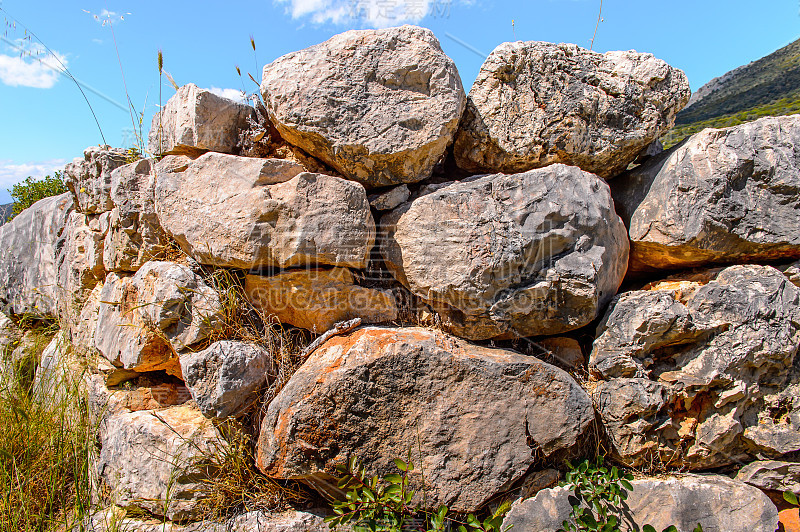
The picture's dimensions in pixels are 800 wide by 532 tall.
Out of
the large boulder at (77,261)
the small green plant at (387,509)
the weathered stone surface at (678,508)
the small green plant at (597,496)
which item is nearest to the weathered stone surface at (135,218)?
the large boulder at (77,261)

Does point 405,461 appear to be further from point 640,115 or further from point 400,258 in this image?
point 640,115

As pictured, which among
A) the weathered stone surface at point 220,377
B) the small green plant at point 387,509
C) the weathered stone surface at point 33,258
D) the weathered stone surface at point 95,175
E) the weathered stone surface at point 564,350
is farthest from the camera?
the weathered stone surface at point 33,258

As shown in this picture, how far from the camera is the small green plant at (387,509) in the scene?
7.16 ft

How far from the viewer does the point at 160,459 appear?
7.84ft

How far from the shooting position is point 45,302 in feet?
14.1

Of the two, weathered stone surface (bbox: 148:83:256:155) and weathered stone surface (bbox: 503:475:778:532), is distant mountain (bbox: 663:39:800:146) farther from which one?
weathered stone surface (bbox: 148:83:256:155)

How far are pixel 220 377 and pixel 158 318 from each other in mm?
498

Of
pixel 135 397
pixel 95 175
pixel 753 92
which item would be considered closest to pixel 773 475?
pixel 135 397

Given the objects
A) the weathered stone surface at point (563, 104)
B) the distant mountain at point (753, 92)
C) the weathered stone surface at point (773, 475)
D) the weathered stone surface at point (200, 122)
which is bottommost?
the weathered stone surface at point (773, 475)

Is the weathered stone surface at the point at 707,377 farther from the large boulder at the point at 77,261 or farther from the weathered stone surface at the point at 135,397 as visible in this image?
the large boulder at the point at 77,261

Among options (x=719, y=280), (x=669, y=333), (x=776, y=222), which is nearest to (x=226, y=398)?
(x=669, y=333)

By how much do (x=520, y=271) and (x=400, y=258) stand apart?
2.24ft

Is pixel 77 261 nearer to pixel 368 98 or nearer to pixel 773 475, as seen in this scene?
pixel 368 98

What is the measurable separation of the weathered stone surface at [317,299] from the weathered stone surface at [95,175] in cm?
154
